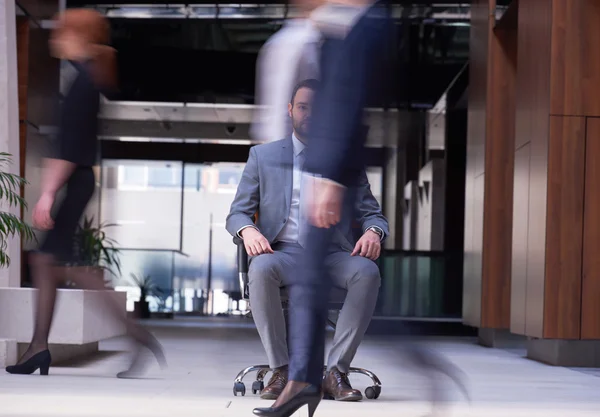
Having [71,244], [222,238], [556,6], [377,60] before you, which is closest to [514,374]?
[556,6]

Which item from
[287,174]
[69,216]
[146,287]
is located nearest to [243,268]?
[287,174]

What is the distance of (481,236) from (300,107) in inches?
186

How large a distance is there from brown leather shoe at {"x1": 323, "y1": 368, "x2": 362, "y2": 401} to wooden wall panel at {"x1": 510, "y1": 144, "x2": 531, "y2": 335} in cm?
294

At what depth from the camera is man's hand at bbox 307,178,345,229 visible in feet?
7.46

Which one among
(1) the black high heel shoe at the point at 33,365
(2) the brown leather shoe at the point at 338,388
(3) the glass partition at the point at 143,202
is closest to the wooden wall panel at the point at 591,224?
A: (2) the brown leather shoe at the point at 338,388

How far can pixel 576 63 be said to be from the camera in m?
5.61

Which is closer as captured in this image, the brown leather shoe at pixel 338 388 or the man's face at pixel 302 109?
the man's face at pixel 302 109

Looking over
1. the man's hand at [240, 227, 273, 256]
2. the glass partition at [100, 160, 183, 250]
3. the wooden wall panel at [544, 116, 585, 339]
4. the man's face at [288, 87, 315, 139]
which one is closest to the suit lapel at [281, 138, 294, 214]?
the man's face at [288, 87, 315, 139]

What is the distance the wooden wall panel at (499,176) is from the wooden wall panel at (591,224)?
172 cm

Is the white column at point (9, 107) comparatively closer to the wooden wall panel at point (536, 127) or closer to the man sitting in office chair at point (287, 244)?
the man sitting in office chair at point (287, 244)

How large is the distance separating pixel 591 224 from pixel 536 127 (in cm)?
72

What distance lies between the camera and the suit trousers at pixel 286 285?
296 centimetres

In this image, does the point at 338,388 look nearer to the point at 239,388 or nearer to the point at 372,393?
the point at 372,393

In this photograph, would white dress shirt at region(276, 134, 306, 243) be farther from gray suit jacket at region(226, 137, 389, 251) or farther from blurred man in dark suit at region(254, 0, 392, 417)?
blurred man in dark suit at region(254, 0, 392, 417)
